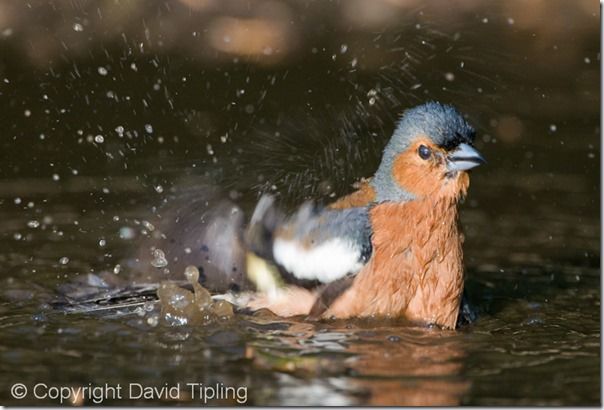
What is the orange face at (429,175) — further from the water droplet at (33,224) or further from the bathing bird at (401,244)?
the water droplet at (33,224)

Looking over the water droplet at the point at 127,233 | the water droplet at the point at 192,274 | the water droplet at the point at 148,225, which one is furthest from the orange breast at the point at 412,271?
the water droplet at the point at 127,233

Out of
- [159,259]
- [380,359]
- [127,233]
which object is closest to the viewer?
[380,359]

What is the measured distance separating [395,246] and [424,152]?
2.15ft

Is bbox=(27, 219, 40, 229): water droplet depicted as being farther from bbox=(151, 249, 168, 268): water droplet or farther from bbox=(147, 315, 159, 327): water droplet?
bbox=(147, 315, 159, 327): water droplet

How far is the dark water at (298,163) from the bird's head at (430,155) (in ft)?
2.67

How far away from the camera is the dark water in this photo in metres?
6.15

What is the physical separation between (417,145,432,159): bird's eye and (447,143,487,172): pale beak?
0.14 meters

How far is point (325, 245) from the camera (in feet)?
23.9

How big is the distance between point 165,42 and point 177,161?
2975mm

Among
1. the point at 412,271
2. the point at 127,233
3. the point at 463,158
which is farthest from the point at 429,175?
the point at 127,233

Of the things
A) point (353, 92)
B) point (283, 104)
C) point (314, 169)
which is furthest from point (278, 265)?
point (283, 104)

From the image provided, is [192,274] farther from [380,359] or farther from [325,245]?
[380,359]

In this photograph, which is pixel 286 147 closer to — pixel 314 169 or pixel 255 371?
pixel 314 169

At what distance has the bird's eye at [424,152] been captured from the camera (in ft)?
23.6
